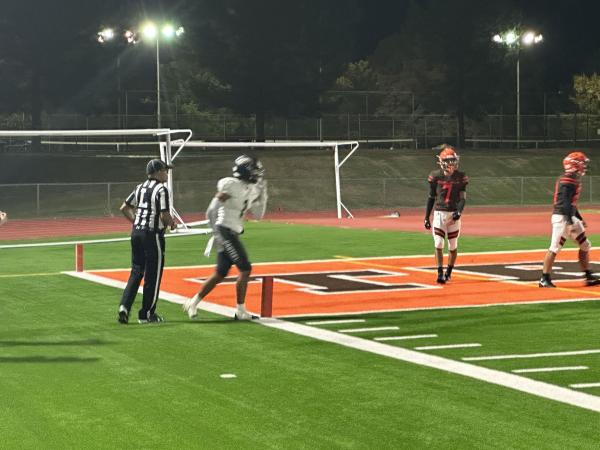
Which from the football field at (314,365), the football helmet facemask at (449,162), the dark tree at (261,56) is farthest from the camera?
the dark tree at (261,56)

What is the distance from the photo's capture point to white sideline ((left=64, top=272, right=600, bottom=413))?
30.6 feet

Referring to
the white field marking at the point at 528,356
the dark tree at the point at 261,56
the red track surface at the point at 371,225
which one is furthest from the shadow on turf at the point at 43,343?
the dark tree at the point at 261,56

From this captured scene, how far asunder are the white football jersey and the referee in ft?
1.74

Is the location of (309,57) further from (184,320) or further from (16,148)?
(184,320)

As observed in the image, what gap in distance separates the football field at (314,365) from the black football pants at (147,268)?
0.35 metres

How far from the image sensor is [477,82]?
80.1 metres

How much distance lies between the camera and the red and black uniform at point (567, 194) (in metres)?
17.0

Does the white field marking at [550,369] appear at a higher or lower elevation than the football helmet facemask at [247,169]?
lower

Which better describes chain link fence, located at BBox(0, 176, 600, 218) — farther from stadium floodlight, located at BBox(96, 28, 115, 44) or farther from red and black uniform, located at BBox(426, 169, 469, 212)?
red and black uniform, located at BBox(426, 169, 469, 212)

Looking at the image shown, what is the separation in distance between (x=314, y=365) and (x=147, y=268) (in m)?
3.69

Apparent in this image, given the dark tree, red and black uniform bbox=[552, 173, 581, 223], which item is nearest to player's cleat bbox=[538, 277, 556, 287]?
red and black uniform bbox=[552, 173, 581, 223]

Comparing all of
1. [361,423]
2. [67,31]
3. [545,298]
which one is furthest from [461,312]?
[67,31]

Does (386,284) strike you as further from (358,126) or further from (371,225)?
(358,126)

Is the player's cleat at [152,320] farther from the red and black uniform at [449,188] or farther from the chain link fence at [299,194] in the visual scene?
the chain link fence at [299,194]
